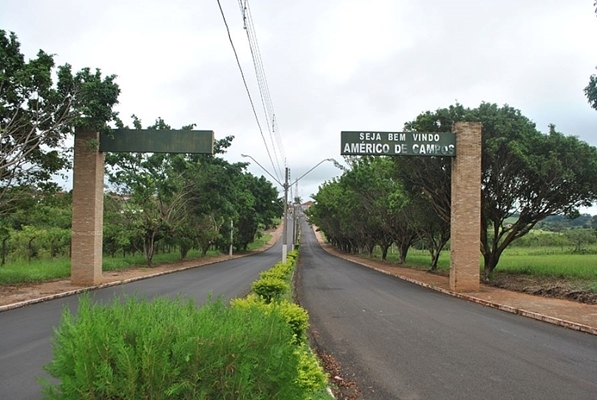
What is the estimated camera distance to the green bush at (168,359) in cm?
285

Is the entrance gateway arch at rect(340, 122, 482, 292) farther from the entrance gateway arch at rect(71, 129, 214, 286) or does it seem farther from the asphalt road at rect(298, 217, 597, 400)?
the entrance gateway arch at rect(71, 129, 214, 286)

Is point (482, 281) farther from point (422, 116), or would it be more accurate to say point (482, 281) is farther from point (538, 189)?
point (422, 116)

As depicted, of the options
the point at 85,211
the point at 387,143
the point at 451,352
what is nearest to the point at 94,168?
the point at 85,211

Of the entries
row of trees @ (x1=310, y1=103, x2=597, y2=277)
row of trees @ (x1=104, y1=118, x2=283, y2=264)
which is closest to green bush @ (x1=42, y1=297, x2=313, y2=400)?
row of trees @ (x1=310, y1=103, x2=597, y2=277)

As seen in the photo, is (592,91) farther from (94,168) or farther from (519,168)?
(94,168)

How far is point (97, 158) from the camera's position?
19.3 m

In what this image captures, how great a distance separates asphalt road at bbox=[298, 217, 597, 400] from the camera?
262 inches

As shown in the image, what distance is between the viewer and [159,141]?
1934 centimetres

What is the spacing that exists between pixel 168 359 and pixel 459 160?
1846 centimetres

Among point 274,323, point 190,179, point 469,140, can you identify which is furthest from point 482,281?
point 274,323

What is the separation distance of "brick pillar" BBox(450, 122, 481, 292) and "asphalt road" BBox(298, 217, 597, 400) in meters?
3.93

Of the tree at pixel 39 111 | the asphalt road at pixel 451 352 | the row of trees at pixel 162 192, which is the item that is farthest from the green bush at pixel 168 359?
the row of trees at pixel 162 192

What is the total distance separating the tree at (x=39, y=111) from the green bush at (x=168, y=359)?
15.0m

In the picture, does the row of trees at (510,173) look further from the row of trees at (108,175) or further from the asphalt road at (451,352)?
the row of trees at (108,175)
